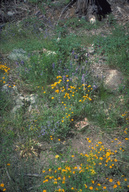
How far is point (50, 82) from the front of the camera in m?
4.68

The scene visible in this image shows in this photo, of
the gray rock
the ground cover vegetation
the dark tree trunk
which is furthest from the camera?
the dark tree trunk

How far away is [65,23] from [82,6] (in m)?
1.14

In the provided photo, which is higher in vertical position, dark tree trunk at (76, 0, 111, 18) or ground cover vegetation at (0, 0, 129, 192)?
dark tree trunk at (76, 0, 111, 18)

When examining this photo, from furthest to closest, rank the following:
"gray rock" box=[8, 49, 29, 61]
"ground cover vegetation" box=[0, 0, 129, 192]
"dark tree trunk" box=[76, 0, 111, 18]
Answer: "dark tree trunk" box=[76, 0, 111, 18], "gray rock" box=[8, 49, 29, 61], "ground cover vegetation" box=[0, 0, 129, 192]

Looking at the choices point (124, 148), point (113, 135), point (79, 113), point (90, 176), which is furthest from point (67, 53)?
point (90, 176)

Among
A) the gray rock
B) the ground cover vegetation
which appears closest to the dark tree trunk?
the ground cover vegetation

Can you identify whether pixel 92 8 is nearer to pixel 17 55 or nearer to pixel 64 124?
pixel 17 55

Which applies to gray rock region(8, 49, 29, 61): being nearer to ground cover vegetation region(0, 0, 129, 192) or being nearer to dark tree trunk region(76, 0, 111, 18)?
ground cover vegetation region(0, 0, 129, 192)

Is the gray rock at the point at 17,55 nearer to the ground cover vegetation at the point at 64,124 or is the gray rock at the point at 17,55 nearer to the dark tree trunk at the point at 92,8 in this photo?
the ground cover vegetation at the point at 64,124

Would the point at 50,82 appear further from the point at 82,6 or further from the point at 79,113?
the point at 82,6

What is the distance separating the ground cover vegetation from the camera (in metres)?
2.66

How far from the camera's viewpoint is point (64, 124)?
3348 mm

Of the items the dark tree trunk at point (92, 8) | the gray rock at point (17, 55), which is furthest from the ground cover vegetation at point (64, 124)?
the dark tree trunk at point (92, 8)

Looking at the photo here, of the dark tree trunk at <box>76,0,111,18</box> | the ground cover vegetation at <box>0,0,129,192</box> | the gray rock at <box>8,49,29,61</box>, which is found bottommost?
the ground cover vegetation at <box>0,0,129,192</box>
